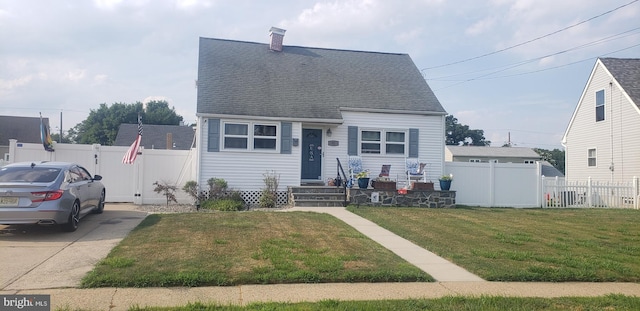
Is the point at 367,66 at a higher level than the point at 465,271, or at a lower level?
higher

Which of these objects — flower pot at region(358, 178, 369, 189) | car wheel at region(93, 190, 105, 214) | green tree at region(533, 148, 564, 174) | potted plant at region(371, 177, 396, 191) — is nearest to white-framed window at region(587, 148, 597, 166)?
potted plant at region(371, 177, 396, 191)

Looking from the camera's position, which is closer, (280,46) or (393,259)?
(393,259)

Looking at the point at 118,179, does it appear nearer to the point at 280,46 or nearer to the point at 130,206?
the point at 130,206

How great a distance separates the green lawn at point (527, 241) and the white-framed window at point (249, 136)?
4.20 m

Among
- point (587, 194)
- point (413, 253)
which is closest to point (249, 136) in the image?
point (413, 253)

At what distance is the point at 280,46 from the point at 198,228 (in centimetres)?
1192

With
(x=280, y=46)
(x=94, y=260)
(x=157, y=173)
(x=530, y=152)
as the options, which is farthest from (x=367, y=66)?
(x=530, y=152)

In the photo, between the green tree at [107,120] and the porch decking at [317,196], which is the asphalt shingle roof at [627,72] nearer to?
the porch decking at [317,196]

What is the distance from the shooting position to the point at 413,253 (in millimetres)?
7895

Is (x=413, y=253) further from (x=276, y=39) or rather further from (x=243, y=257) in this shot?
(x=276, y=39)

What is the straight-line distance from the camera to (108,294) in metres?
5.15

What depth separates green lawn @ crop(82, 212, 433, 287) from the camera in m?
5.76

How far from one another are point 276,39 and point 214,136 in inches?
241

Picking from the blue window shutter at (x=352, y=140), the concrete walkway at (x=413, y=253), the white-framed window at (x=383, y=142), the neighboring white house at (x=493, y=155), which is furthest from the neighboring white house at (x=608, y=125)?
the neighboring white house at (x=493, y=155)
